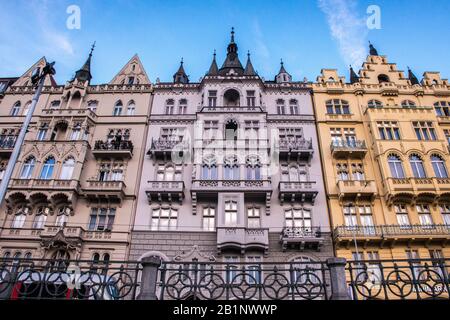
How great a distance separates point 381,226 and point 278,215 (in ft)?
24.4

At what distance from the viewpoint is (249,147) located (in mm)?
28344

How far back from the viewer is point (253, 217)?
2598cm

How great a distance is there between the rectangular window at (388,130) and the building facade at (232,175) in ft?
18.3

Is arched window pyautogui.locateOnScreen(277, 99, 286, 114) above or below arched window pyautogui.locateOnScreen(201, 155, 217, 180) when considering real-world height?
above

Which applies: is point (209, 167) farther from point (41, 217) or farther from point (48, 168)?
point (41, 217)

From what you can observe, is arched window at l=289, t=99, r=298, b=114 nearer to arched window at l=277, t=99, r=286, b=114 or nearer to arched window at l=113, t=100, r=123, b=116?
arched window at l=277, t=99, r=286, b=114

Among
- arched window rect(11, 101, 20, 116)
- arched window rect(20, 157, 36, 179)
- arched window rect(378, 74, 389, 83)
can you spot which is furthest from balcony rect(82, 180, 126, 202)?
arched window rect(378, 74, 389, 83)

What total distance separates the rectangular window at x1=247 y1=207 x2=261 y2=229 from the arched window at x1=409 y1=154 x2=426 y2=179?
516 inches

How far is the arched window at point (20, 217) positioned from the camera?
2569 centimetres

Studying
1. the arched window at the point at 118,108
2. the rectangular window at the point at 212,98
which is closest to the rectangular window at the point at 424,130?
the rectangular window at the point at 212,98

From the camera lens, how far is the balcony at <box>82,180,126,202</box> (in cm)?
2601

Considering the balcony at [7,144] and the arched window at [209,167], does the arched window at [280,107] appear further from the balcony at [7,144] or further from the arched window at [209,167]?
the balcony at [7,144]
